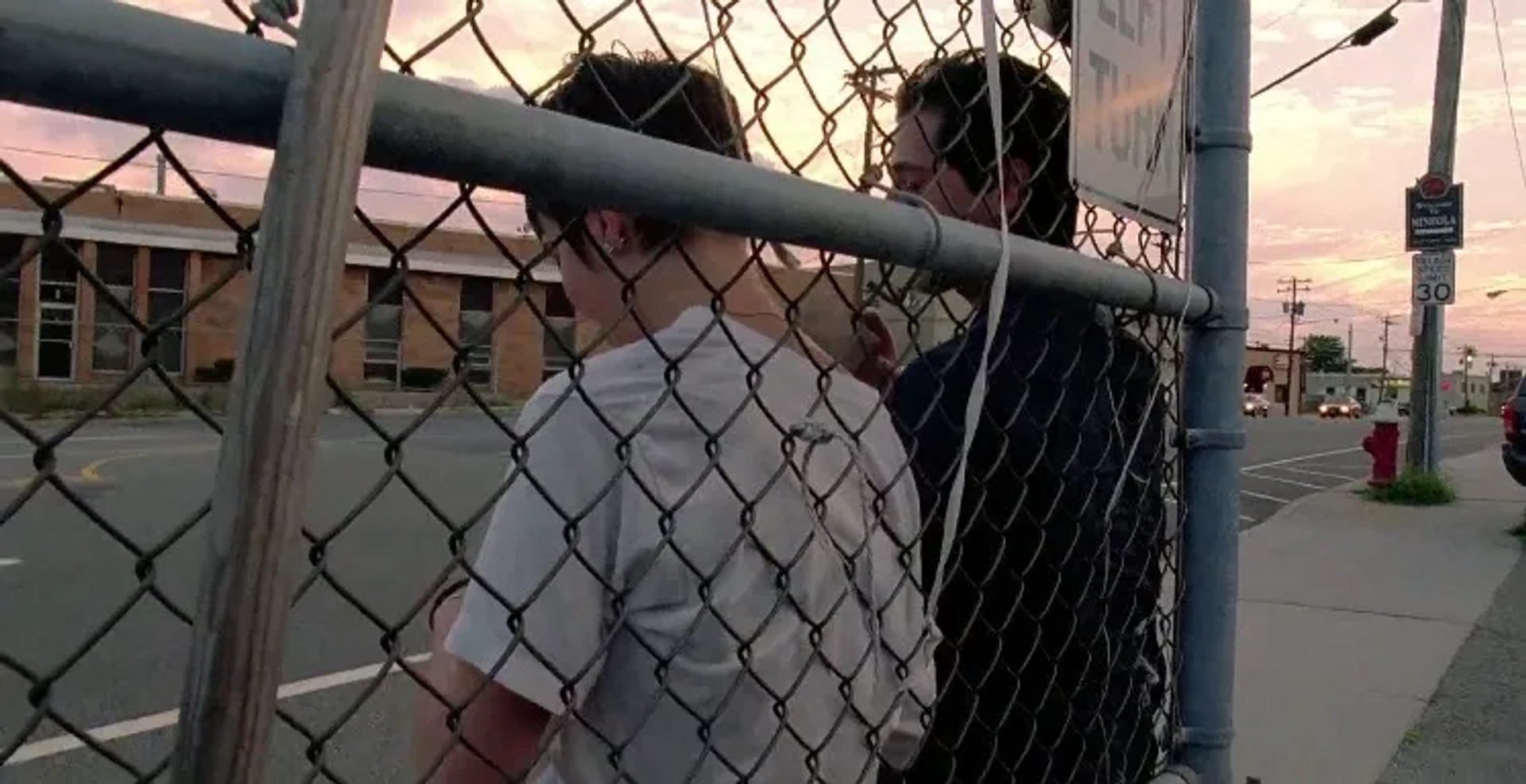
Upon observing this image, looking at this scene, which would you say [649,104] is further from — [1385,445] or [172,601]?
[1385,445]

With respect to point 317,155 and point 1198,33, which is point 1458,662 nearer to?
point 1198,33

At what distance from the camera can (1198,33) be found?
2.48 m

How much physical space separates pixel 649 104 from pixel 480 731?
669 millimetres

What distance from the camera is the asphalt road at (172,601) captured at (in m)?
1.20

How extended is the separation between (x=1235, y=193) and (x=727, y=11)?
1.39 meters

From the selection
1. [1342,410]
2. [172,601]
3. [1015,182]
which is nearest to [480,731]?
[172,601]

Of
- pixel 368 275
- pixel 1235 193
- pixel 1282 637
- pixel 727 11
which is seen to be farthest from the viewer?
pixel 1282 637

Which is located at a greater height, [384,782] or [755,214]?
[755,214]

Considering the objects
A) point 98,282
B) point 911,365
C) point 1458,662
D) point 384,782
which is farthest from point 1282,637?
point 98,282

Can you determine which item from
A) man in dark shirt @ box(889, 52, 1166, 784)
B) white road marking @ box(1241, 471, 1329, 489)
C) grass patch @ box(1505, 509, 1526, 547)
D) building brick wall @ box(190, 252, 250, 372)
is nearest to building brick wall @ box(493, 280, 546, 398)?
building brick wall @ box(190, 252, 250, 372)

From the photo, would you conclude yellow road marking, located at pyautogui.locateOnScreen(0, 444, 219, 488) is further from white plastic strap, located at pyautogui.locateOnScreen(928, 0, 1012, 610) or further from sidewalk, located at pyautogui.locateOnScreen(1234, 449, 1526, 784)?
white plastic strap, located at pyautogui.locateOnScreen(928, 0, 1012, 610)

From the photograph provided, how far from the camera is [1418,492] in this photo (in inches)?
573

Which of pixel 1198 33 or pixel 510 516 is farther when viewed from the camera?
pixel 1198 33

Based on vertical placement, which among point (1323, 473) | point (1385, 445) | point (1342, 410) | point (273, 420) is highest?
point (273, 420)
